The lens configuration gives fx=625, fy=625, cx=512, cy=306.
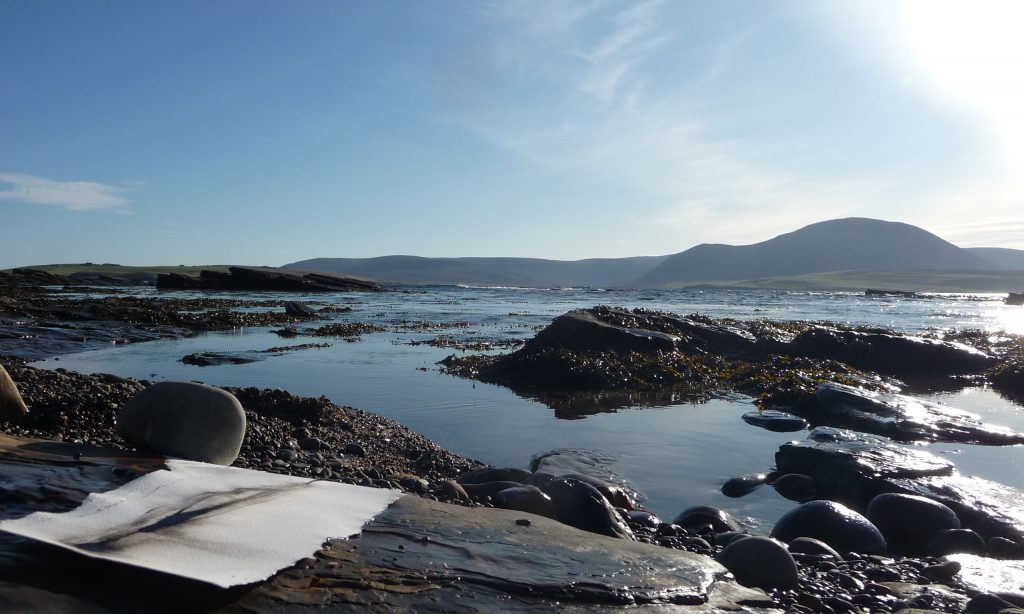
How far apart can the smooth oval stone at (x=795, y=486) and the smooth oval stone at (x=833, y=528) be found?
93 centimetres

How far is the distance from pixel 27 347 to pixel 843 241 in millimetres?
216192

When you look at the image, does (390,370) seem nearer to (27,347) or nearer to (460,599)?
(27,347)

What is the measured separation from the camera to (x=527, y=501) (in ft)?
16.2

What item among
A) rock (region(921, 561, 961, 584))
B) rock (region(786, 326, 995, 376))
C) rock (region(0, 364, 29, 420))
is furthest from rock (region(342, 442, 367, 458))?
rock (region(786, 326, 995, 376))

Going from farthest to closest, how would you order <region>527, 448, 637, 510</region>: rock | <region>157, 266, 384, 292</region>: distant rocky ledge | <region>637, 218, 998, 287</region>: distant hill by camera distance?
<region>637, 218, 998, 287</region>: distant hill
<region>157, 266, 384, 292</region>: distant rocky ledge
<region>527, 448, 637, 510</region>: rock

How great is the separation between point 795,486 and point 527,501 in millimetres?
2885

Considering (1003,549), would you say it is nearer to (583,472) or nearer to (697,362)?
(583,472)

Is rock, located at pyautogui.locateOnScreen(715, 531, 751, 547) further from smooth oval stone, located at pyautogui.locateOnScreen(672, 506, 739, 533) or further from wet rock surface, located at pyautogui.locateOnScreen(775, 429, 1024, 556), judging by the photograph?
wet rock surface, located at pyautogui.locateOnScreen(775, 429, 1024, 556)

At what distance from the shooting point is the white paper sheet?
2365 millimetres

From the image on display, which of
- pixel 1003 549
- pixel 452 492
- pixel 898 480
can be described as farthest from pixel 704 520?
pixel 898 480

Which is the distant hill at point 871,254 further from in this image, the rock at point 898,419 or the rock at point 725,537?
the rock at point 725,537

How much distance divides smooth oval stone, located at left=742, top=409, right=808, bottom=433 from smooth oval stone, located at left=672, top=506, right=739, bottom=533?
3.95m

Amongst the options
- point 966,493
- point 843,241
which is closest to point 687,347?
A: point 966,493

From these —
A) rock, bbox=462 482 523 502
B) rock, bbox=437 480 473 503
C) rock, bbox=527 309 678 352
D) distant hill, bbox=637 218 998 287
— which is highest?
distant hill, bbox=637 218 998 287
